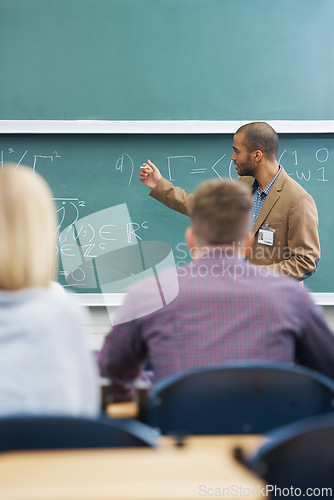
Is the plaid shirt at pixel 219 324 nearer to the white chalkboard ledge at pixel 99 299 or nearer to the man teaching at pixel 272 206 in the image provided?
the man teaching at pixel 272 206

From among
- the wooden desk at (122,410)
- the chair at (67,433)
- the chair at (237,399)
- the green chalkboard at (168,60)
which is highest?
the green chalkboard at (168,60)

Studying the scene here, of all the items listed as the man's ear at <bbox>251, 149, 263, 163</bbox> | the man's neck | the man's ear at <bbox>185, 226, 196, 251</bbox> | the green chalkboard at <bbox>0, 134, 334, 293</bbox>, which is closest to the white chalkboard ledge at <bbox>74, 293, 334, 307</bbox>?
the green chalkboard at <bbox>0, 134, 334, 293</bbox>

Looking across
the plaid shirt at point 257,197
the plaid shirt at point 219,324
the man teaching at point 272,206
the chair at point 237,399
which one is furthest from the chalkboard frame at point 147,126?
the chair at point 237,399

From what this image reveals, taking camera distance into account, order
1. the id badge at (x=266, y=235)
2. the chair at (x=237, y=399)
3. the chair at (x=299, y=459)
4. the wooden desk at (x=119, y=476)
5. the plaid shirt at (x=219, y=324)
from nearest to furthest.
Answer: the wooden desk at (x=119, y=476), the chair at (x=299, y=459), the chair at (x=237, y=399), the plaid shirt at (x=219, y=324), the id badge at (x=266, y=235)

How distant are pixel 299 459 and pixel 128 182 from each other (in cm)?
310

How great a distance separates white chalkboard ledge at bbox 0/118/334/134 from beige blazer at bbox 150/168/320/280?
2.62 ft

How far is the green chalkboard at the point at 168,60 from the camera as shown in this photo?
3.66 meters

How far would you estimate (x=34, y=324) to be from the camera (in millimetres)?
1052

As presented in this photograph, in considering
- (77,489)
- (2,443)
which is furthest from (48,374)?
(77,489)

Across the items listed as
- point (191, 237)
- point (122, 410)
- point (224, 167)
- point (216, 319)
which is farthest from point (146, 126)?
point (122, 410)

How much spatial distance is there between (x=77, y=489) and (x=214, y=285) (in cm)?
98

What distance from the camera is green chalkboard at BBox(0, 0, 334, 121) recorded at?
3662 mm

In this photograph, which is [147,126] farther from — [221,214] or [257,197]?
[221,214]

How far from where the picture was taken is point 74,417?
801mm
